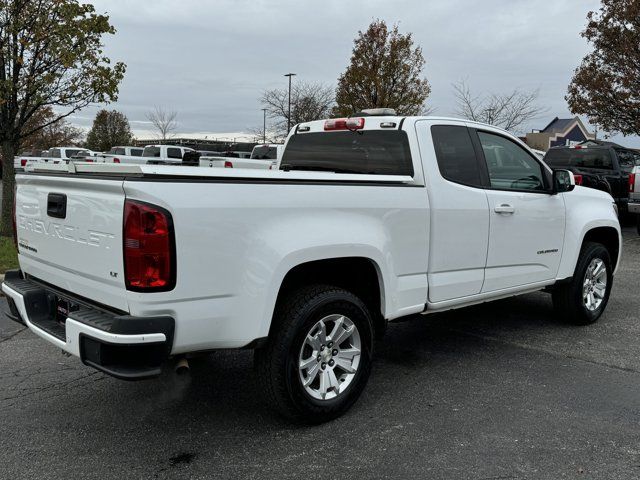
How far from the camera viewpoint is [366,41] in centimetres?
2294

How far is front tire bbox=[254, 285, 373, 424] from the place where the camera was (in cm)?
323

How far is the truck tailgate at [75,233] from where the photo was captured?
2.83 metres

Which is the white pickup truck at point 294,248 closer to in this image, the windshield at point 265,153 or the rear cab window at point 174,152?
the windshield at point 265,153

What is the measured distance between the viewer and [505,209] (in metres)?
4.47

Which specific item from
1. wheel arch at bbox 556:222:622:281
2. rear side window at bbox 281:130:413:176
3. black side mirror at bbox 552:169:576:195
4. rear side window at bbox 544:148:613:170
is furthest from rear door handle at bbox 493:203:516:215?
rear side window at bbox 544:148:613:170

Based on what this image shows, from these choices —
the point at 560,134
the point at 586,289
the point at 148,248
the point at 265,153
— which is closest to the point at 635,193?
the point at 586,289

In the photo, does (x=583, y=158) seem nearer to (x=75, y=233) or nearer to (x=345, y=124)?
(x=345, y=124)

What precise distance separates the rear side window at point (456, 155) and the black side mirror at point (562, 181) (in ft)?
3.31

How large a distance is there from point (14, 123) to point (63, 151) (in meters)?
20.5

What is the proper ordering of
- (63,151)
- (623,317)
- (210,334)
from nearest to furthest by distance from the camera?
(210,334) < (623,317) < (63,151)

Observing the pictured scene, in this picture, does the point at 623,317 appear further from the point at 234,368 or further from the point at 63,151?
the point at 63,151

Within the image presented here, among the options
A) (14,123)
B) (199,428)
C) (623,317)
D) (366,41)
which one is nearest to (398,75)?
(366,41)

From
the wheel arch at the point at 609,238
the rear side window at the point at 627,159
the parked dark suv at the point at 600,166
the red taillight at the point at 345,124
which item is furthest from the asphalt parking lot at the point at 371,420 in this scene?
the rear side window at the point at 627,159

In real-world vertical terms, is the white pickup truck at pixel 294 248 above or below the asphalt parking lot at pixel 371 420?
above
